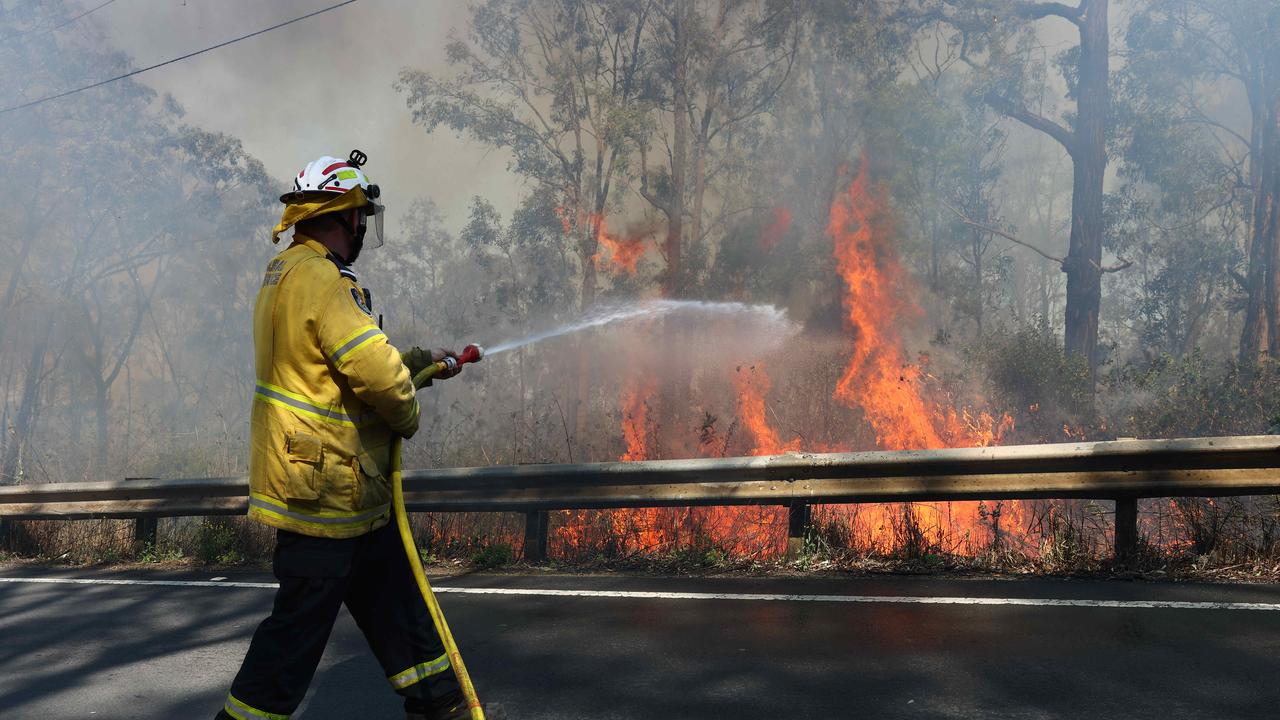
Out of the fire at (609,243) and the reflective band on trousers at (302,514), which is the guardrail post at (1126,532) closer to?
the reflective band on trousers at (302,514)

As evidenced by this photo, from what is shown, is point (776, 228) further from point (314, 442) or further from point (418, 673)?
point (314, 442)

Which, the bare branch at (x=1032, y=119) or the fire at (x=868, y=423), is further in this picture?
the bare branch at (x=1032, y=119)

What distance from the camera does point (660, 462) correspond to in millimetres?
7230

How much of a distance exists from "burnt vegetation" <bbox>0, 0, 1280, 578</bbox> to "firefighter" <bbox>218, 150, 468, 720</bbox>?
12.6 m

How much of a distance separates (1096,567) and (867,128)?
23.9 metres

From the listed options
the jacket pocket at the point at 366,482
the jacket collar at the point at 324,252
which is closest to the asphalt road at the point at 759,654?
the jacket pocket at the point at 366,482

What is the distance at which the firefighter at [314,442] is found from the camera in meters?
3.22

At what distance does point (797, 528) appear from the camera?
695cm

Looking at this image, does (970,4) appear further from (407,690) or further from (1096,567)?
(407,690)

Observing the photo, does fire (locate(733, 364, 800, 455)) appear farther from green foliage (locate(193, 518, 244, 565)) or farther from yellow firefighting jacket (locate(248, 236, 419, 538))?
yellow firefighting jacket (locate(248, 236, 419, 538))

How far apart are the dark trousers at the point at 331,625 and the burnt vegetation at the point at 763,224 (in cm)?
1247

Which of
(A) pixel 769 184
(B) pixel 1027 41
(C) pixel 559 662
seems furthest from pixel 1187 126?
(C) pixel 559 662

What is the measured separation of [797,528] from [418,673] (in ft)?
12.9

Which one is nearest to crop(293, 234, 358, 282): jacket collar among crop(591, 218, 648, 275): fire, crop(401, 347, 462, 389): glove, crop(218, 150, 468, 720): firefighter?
crop(218, 150, 468, 720): firefighter
